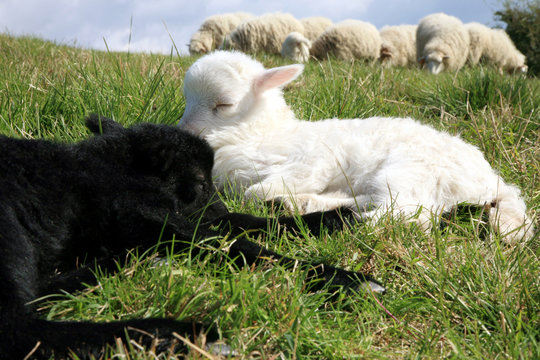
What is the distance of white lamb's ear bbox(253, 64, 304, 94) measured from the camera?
333cm

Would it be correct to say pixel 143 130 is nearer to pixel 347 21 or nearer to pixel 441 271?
pixel 441 271

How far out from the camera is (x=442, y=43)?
1675cm

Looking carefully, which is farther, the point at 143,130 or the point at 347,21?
the point at 347,21

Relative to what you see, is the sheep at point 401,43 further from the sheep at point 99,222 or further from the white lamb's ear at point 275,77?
the sheep at point 99,222

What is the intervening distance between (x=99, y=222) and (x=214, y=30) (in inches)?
752

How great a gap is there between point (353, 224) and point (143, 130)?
1232 mm

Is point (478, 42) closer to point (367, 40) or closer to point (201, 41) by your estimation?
point (367, 40)

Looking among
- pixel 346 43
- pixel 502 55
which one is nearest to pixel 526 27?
pixel 502 55

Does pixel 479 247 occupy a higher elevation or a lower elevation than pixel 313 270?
lower

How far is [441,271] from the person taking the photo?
81.4 inches

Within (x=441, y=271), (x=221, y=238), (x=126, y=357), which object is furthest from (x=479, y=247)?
(x=126, y=357)

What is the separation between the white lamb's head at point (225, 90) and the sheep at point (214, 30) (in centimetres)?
1648

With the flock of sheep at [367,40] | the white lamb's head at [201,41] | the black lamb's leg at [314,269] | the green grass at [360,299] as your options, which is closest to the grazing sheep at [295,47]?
the flock of sheep at [367,40]

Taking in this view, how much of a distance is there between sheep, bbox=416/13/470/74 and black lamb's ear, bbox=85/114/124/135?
14924 millimetres
